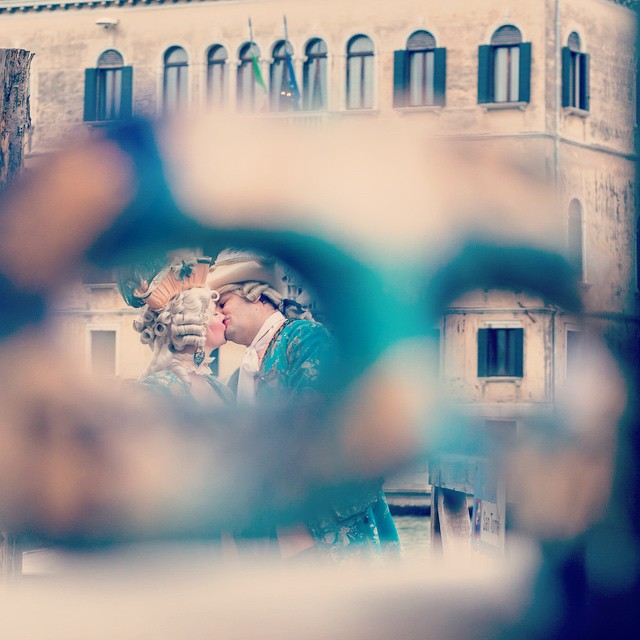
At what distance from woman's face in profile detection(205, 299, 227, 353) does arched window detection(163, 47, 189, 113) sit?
10.3m

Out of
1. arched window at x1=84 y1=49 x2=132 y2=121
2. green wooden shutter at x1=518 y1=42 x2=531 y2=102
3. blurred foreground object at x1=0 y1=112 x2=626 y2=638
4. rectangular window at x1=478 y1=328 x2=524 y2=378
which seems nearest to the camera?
blurred foreground object at x1=0 y1=112 x2=626 y2=638

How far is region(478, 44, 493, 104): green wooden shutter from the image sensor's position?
43.5ft

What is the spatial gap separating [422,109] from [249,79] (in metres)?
1.68

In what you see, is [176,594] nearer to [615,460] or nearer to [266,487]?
[266,487]

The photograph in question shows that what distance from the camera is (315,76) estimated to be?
13.7 m

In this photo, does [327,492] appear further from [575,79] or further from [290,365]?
Answer: [575,79]

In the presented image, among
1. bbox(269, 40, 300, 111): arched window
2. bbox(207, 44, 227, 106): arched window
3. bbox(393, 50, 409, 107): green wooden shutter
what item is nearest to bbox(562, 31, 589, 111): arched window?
bbox(393, 50, 409, 107): green wooden shutter

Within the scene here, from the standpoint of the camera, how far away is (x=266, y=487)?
2.66 m

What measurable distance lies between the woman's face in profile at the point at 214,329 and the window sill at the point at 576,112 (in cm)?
995

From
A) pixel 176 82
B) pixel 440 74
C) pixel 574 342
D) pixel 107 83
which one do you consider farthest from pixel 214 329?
pixel 107 83

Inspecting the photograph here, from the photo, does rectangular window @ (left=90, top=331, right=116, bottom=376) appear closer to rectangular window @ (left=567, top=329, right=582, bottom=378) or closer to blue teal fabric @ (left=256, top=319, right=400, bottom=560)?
blue teal fabric @ (left=256, top=319, right=400, bottom=560)

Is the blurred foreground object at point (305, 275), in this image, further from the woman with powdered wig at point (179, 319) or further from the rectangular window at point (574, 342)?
the woman with powdered wig at point (179, 319)

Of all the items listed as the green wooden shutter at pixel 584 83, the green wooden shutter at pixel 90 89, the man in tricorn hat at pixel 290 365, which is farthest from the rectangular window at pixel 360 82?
the man in tricorn hat at pixel 290 365

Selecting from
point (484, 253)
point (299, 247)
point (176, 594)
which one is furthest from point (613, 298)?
point (176, 594)
